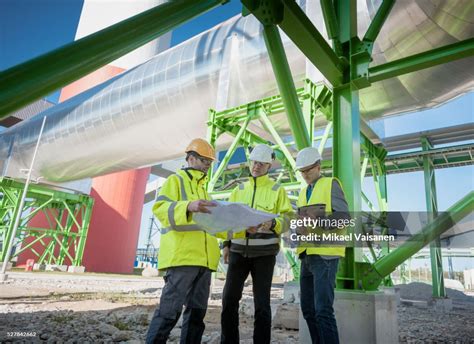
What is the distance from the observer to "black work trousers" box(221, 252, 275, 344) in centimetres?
232

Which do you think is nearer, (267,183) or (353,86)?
(267,183)

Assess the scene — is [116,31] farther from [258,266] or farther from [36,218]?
[36,218]

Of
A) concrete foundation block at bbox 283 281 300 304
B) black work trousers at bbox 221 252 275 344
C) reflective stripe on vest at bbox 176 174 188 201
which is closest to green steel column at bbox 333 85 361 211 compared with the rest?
black work trousers at bbox 221 252 275 344

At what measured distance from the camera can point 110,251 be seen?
14.6m

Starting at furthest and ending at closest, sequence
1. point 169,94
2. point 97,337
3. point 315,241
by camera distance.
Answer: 1. point 169,94
2. point 97,337
3. point 315,241

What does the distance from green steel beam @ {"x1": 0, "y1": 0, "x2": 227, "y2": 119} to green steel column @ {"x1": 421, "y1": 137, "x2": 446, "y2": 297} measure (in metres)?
9.20

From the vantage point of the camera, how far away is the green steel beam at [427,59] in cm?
265

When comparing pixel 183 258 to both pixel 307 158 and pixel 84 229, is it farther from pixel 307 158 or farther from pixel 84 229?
pixel 84 229

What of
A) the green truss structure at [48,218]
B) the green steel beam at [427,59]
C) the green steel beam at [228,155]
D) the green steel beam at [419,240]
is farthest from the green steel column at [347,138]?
the green truss structure at [48,218]

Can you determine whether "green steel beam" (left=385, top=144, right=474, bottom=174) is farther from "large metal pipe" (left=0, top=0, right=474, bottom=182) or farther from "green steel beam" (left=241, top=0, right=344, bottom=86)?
"green steel beam" (left=241, top=0, right=344, bottom=86)

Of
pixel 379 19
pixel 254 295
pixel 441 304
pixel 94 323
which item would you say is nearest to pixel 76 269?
pixel 94 323

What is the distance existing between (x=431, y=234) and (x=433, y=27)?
2.60 meters

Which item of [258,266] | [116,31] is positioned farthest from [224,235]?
[116,31]

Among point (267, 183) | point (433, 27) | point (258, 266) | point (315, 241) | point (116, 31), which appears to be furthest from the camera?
point (433, 27)
